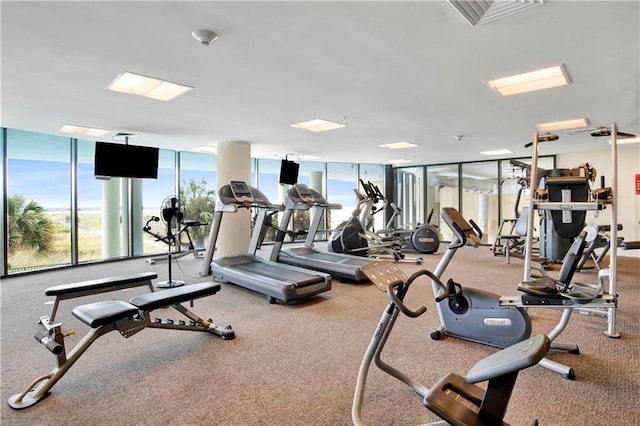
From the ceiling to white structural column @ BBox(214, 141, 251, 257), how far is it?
134 cm

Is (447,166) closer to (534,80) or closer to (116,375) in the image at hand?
(534,80)

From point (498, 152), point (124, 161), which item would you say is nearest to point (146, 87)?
point (124, 161)

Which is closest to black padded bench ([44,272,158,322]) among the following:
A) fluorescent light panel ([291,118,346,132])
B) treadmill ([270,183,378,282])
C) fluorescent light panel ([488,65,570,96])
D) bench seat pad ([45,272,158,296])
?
bench seat pad ([45,272,158,296])

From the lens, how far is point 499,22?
230 cm

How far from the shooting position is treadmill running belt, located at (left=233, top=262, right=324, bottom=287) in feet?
14.2

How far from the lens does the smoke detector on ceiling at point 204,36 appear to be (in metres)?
2.42


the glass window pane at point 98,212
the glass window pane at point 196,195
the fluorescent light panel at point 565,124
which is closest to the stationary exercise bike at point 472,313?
the fluorescent light panel at point 565,124

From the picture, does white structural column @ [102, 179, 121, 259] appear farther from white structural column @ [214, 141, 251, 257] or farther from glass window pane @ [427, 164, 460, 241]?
glass window pane @ [427, 164, 460, 241]

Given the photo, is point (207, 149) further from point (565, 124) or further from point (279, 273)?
point (565, 124)

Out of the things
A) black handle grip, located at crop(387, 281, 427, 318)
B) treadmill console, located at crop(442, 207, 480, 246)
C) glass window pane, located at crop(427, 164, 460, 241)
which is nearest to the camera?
black handle grip, located at crop(387, 281, 427, 318)

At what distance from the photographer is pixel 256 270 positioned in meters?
5.00

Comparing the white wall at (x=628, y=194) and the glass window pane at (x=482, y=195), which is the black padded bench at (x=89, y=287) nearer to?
the white wall at (x=628, y=194)

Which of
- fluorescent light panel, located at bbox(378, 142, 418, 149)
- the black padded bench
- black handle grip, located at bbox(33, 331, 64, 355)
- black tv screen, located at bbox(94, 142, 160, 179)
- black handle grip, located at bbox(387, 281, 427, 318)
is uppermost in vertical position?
fluorescent light panel, located at bbox(378, 142, 418, 149)

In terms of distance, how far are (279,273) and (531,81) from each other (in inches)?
148
